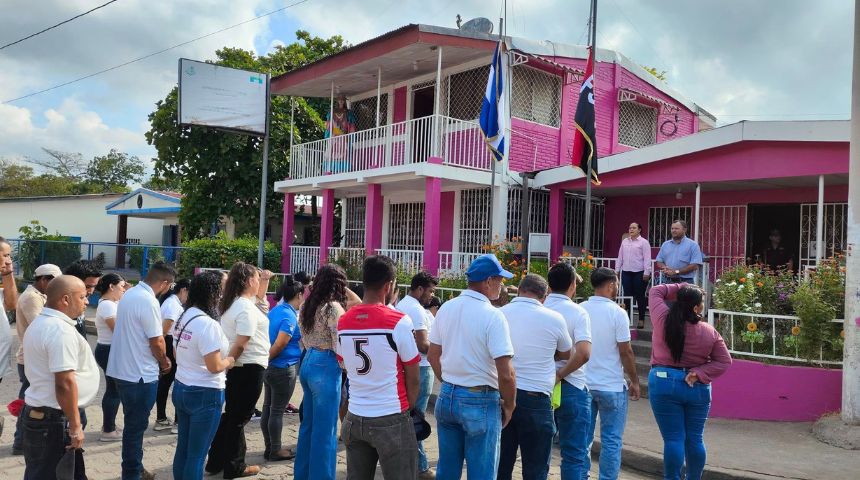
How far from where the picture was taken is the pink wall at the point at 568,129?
47.4ft

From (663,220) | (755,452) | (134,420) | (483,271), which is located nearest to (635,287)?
(663,220)

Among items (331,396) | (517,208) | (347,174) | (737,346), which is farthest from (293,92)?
(331,396)

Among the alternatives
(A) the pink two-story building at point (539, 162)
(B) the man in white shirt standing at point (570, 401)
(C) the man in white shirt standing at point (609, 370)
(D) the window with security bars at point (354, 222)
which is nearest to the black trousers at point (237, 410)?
(B) the man in white shirt standing at point (570, 401)

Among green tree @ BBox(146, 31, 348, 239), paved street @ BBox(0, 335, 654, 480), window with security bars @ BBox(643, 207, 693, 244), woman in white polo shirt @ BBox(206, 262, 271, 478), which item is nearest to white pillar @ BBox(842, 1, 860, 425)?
paved street @ BBox(0, 335, 654, 480)

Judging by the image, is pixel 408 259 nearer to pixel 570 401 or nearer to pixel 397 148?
pixel 397 148

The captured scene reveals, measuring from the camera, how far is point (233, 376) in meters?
5.36

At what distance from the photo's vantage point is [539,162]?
1479cm

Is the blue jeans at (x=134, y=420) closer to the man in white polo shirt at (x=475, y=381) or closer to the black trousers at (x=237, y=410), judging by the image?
the black trousers at (x=237, y=410)

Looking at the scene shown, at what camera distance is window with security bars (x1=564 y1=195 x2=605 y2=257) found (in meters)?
14.3

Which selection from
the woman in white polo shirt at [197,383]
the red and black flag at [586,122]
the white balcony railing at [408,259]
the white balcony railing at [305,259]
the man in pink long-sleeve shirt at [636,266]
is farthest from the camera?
the white balcony railing at [305,259]

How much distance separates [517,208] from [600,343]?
9.12m

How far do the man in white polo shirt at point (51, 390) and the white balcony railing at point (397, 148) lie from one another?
400 inches

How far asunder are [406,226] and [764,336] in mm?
10157

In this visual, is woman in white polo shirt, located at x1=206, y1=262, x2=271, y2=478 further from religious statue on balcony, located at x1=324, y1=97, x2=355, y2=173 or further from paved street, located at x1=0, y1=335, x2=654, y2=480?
religious statue on balcony, located at x1=324, y1=97, x2=355, y2=173
